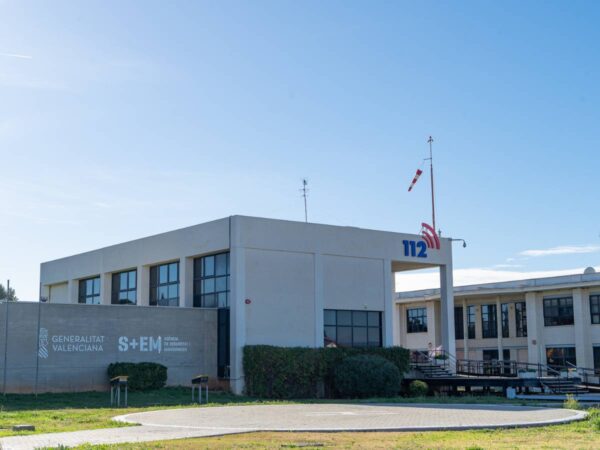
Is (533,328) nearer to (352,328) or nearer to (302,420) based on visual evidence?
(352,328)

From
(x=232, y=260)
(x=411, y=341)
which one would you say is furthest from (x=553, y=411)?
(x=411, y=341)

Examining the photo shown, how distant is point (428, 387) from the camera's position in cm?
3806

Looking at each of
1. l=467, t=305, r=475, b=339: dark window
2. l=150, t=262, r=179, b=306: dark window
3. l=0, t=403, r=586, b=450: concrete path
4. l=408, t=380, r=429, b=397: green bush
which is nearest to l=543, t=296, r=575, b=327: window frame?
l=467, t=305, r=475, b=339: dark window

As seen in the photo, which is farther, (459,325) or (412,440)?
(459,325)

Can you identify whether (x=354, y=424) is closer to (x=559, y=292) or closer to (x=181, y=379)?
(x=181, y=379)

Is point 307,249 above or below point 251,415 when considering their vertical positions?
above

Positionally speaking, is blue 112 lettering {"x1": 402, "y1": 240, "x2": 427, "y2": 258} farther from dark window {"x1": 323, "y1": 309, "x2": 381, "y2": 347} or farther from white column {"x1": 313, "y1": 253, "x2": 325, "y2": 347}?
white column {"x1": 313, "y1": 253, "x2": 325, "y2": 347}

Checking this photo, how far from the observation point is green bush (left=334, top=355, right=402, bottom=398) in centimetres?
3362

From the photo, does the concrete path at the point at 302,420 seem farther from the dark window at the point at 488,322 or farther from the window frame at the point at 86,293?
the dark window at the point at 488,322

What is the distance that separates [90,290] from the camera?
45.0 m

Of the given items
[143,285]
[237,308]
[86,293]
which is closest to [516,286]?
[143,285]

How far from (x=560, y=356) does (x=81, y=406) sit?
35.5 metres

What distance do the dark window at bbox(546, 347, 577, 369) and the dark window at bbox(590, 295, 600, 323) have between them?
8.12 feet

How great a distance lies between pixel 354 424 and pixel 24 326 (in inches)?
637
